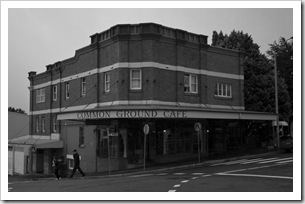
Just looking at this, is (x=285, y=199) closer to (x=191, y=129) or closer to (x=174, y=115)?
(x=174, y=115)

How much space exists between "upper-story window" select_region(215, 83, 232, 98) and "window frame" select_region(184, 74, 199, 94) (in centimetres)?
255

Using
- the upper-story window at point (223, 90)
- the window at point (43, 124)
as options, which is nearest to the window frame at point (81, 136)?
the window at point (43, 124)

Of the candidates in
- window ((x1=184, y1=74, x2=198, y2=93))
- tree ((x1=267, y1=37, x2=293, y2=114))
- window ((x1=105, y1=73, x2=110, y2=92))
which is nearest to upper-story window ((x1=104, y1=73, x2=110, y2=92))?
window ((x1=105, y1=73, x2=110, y2=92))

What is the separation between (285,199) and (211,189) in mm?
3063

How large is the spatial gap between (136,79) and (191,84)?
4867mm

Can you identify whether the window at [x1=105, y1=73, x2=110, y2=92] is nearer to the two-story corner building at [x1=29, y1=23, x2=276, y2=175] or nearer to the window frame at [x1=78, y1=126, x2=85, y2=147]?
the two-story corner building at [x1=29, y1=23, x2=276, y2=175]

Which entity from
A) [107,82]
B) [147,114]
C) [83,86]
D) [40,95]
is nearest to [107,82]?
[107,82]

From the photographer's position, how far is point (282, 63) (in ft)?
135

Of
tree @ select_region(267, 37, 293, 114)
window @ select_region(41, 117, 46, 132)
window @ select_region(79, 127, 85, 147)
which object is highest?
tree @ select_region(267, 37, 293, 114)

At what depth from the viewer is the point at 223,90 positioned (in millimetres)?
31781

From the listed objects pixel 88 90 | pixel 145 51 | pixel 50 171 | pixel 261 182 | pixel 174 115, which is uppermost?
pixel 145 51

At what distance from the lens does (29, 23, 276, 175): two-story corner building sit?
25297 millimetres

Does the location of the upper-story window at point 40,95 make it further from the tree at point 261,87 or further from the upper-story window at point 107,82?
the tree at point 261,87

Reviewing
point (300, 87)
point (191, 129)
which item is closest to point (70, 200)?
point (300, 87)
